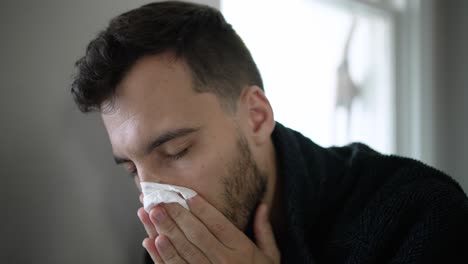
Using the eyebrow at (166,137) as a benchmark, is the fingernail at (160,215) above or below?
below

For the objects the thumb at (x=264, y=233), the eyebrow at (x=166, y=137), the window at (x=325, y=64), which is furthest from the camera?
the window at (x=325, y=64)

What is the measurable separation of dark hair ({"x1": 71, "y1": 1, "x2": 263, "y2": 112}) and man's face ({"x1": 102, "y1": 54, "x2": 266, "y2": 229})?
0.07 feet

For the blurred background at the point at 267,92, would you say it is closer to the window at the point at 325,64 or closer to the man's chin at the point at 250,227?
the window at the point at 325,64

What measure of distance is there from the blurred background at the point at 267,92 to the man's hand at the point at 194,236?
207 mm

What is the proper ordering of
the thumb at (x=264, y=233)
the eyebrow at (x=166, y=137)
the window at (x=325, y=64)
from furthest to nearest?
1. the window at (x=325, y=64)
2. the thumb at (x=264, y=233)
3. the eyebrow at (x=166, y=137)

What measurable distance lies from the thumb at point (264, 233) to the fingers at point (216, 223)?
0.06 m

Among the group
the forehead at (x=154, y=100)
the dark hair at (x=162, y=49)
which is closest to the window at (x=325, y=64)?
the dark hair at (x=162, y=49)

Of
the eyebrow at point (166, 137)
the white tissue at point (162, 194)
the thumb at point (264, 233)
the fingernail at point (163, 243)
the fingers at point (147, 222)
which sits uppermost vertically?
the eyebrow at point (166, 137)

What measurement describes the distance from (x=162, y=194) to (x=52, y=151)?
10.5 inches

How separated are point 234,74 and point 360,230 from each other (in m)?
0.38

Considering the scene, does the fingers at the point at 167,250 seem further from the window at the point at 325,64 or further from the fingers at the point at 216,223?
the window at the point at 325,64

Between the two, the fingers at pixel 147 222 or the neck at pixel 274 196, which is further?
the neck at pixel 274 196

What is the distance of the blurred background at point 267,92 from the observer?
0.71 m

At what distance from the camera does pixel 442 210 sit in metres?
0.67
